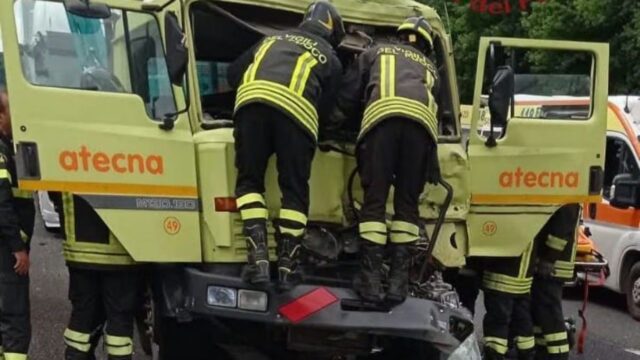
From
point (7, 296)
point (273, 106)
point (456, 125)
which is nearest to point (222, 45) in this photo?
point (273, 106)

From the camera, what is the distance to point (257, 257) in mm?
4418

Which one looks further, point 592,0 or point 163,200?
point 592,0

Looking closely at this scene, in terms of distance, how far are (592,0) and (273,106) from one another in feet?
50.3

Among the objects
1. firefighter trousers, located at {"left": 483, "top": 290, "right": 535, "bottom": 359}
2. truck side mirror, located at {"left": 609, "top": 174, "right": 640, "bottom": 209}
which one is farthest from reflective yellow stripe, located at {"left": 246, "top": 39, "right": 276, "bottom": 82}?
truck side mirror, located at {"left": 609, "top": 174, "right": 640, "bottom": 209}

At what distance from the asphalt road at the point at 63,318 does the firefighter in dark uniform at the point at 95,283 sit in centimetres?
152

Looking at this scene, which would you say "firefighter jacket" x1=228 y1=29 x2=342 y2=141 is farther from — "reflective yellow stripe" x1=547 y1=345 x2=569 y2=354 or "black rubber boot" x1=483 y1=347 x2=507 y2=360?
"reflective yellow stripe" x1=547 y1=345 x2=569 y2=354

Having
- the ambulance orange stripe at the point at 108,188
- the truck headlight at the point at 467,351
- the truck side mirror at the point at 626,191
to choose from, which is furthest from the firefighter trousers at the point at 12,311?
the truck side mirror at the point at 626,191

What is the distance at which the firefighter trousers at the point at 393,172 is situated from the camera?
455 cm

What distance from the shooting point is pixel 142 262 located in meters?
4.79

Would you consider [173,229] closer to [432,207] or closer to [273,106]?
[273,106]

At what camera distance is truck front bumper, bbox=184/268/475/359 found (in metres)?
4.43

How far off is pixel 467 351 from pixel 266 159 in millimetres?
1424

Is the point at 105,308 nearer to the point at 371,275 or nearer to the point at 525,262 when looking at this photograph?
the point at 371,275

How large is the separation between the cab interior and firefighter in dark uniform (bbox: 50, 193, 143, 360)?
0.91 m
